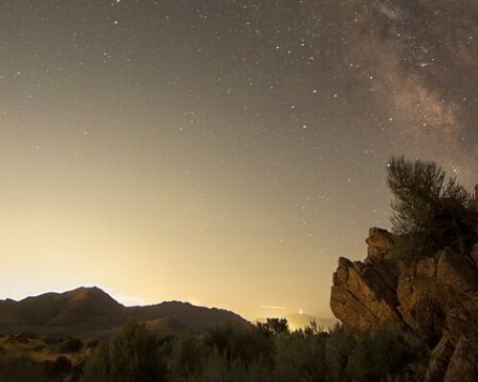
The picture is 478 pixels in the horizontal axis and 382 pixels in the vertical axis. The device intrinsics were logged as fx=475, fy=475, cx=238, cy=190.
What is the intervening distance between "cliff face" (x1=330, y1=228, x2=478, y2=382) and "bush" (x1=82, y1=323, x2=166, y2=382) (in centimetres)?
500

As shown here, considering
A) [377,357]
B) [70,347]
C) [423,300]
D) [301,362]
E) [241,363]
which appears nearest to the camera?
[377,357]

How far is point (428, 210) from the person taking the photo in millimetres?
13609

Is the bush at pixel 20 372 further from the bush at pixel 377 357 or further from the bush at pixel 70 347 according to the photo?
the bush at pixel 70 347

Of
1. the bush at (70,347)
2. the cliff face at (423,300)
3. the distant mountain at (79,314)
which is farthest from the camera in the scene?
the distant mountain at (79,314)

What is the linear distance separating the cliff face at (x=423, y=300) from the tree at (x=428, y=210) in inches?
31.7

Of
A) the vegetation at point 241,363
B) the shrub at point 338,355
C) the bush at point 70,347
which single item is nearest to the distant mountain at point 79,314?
the bush at point 70,347

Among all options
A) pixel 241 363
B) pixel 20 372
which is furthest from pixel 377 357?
pixel 20 372

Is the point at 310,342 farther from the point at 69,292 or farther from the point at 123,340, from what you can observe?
the point at 69,292

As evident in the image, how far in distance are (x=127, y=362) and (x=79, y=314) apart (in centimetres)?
6554

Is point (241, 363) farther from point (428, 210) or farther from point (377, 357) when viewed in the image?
point (428, 210)

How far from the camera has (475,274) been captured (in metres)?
11.0

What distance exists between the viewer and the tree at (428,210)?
520 inches

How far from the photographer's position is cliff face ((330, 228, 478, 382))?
7.54 meters

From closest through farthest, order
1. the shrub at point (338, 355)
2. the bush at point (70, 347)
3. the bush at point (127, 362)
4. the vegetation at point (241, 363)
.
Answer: the vegetation at point (241, 363), the shrub at point (338, 355), the bush at point (127, 362), the bush at point (70, 347)
